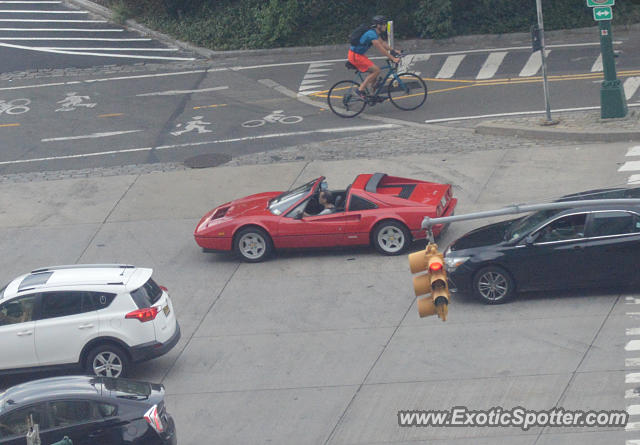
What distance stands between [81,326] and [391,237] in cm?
551

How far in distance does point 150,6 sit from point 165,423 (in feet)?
85.8

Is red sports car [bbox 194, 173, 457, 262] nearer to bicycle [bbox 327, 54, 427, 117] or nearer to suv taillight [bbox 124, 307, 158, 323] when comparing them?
suv taillight [bbox 124, 307, 158, 323]

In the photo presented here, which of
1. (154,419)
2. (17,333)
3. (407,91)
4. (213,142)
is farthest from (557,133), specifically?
(154,419)

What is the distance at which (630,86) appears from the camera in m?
22.8

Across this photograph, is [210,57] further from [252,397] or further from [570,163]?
[252,397]

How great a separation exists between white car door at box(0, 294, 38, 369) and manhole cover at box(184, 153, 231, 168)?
29.0 ft

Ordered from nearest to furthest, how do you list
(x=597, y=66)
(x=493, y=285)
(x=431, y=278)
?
(x=431, y=278) < (x=493, y=285) < (x=597, y=66)

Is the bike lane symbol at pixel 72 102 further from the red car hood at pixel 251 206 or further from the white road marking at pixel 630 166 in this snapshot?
the white road marking at pixel 630 166

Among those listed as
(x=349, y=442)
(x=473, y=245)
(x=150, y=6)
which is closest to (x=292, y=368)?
(x=349, y=442)

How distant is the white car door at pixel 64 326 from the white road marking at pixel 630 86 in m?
14.8

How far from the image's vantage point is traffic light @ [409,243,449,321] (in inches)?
351

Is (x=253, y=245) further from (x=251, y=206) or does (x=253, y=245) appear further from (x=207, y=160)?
(x=207, y=160)

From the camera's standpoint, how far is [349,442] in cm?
1045

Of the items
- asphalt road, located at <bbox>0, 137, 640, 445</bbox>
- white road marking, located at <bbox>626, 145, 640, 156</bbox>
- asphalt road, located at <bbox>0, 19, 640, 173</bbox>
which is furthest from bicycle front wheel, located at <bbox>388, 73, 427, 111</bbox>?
white road marking, located at <bbox>626, 145, 640, 156</bbox>
